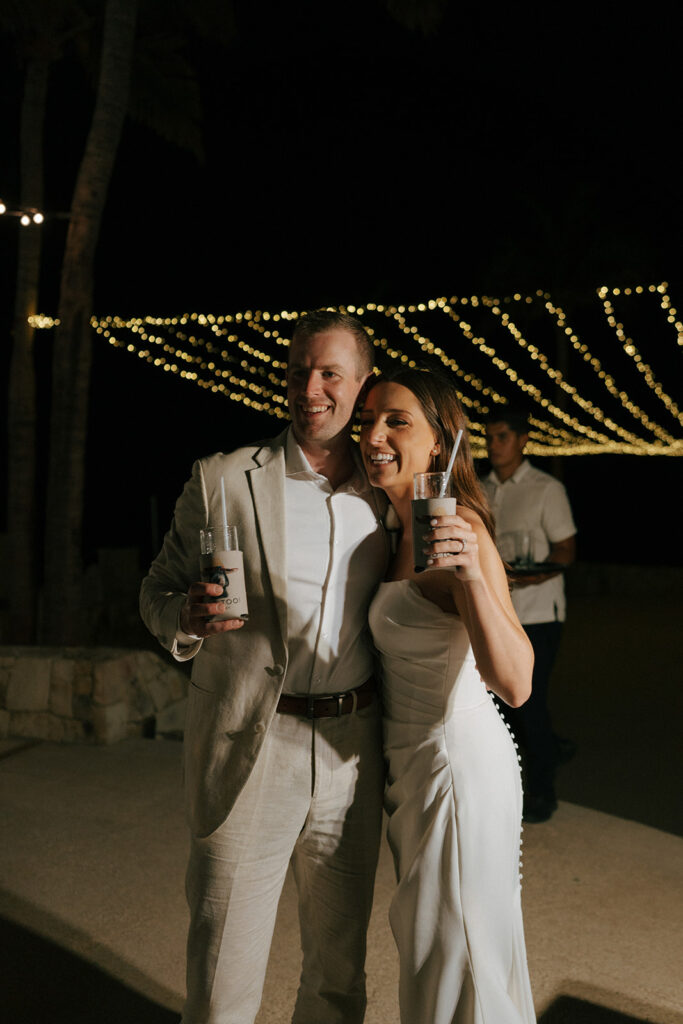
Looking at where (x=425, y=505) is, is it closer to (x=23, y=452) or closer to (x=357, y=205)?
(x=23, y=452)

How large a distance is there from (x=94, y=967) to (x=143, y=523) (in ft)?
79.9

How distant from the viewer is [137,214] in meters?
28.9

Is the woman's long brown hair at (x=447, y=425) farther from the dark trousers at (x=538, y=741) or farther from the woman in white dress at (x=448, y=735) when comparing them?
the dark trousers at (x=538, y=741)

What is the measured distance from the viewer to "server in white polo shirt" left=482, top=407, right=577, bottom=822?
15.5ft

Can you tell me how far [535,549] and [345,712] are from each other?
9.46 feet

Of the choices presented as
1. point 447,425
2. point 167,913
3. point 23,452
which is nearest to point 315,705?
point 447,425

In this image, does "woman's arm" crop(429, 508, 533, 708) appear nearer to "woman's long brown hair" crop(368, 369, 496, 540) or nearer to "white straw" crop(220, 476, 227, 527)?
"woman's long brown hair" crop(368, 369, 496, 540)

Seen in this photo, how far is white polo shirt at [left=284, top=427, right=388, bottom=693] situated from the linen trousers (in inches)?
4.8

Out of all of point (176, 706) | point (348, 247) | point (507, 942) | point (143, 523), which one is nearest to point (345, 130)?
point (348, 247)

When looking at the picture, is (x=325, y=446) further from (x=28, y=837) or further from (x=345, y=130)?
(x=345, y=130)

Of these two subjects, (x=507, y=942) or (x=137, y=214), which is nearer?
(x=507, y=942)

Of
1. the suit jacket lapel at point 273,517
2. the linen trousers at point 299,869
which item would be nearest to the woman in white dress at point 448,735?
the linen trousers at point 299,869

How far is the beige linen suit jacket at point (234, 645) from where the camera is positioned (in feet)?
7.41

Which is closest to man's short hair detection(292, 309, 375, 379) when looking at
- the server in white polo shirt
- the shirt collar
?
the shirt collar
